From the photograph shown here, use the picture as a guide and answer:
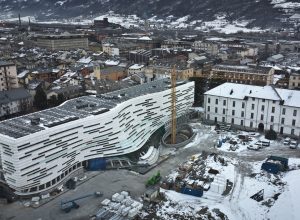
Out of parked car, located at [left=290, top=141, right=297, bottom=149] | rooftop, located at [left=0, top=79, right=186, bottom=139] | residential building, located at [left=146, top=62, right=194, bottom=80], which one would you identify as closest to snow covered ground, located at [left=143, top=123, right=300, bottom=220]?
parked car, located at [left=290, top=141, right=297, bottom=149]

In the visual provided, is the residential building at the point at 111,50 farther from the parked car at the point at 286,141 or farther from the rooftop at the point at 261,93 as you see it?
the parked car at the point at 286,141

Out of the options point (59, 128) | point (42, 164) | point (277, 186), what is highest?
point (59, 128)

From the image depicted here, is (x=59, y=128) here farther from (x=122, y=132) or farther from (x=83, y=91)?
(x=83, y=91)

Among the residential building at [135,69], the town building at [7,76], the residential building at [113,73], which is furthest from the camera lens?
the residential building at [135,69]

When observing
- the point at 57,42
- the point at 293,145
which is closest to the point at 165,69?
the point at 293,145

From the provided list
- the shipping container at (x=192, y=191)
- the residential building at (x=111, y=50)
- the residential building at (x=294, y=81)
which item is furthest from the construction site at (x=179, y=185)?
the residential building at (x=111, y=50)

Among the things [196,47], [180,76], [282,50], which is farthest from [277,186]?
[282,50]
